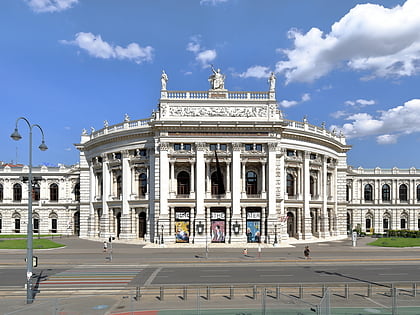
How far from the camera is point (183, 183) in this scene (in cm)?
5838

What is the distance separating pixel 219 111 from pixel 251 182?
12188 mm

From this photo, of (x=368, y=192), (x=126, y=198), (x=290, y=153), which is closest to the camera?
(x=126, y=198)

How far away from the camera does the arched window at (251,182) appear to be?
5834cm

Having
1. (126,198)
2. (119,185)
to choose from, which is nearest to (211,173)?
(126,198)

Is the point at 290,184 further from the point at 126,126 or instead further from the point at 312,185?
the point at 126,126

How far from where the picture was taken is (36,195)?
85.1 m

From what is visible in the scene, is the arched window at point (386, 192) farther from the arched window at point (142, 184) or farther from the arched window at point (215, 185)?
the arched window at point (142, 184)

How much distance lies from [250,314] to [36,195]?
80451 mm

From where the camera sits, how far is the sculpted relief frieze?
56406mm

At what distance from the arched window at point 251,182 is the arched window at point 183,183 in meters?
9.24

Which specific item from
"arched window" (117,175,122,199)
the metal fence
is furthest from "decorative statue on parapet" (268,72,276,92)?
the metal fence

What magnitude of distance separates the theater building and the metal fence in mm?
32015

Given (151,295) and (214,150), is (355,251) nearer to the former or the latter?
(214,150)

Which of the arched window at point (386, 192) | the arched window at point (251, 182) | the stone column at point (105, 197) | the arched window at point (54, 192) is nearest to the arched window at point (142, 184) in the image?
the stone column at point (105, 197)
